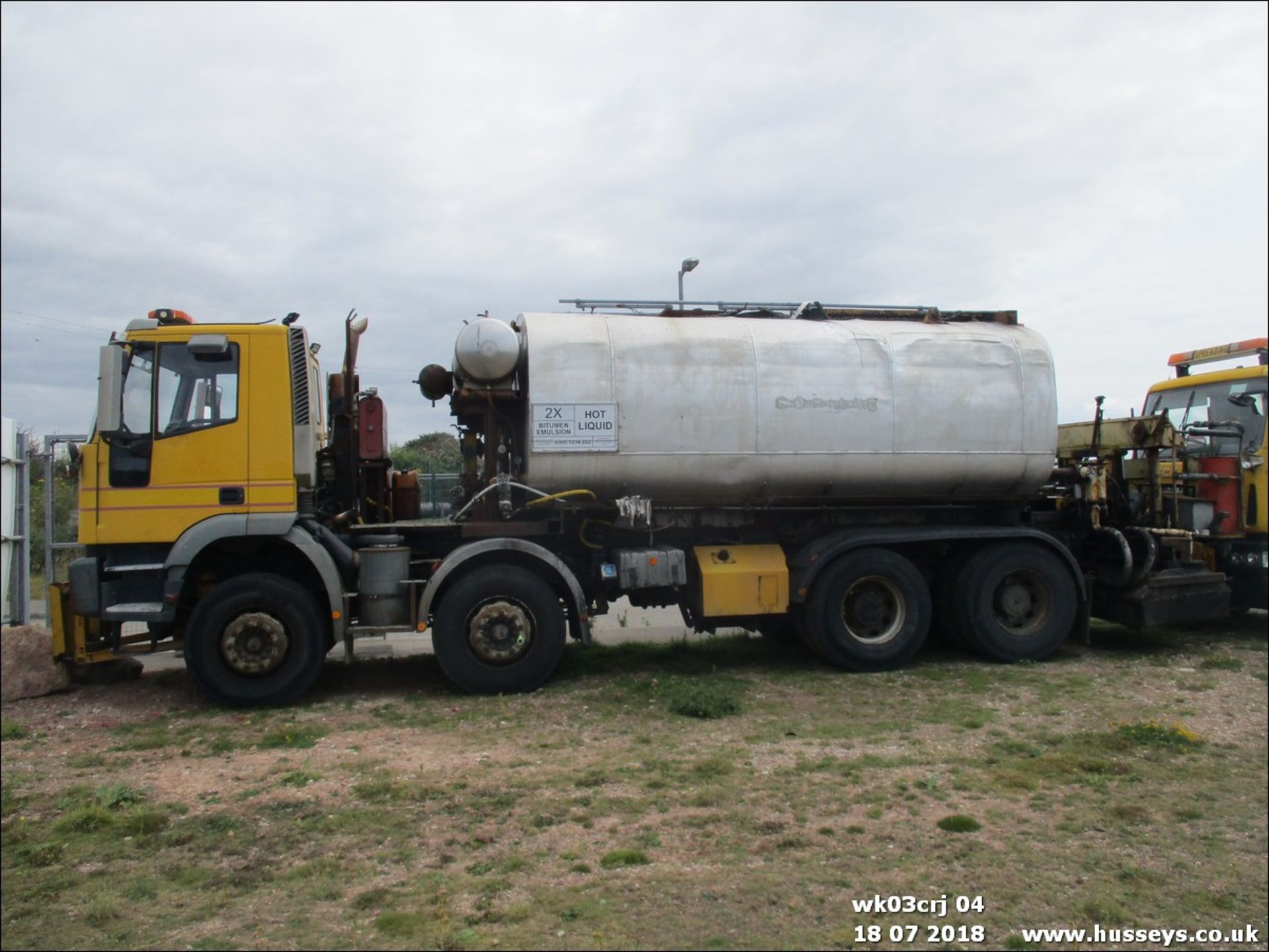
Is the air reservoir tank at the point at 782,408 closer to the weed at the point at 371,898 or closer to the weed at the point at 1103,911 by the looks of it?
the weed at the point at 371,898

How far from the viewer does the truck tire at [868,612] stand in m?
8.95

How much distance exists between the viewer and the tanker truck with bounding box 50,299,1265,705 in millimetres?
7785

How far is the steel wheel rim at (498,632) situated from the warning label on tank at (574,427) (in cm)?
140

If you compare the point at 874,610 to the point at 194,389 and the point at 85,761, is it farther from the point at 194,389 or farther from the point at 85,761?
the point at 85,761

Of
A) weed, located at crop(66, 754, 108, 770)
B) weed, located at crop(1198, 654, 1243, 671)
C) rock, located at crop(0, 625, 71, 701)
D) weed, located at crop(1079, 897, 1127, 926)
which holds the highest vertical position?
rock, located at crop(0, 625, 71, 701)

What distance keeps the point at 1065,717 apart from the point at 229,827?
593cm

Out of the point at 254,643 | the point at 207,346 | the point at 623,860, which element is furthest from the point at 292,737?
the point at 623,860

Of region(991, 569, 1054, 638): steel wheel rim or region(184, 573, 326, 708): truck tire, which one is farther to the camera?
region(991, 569, 1054, 638): steel wheel rim

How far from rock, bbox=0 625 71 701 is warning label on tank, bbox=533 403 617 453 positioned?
4420 mm

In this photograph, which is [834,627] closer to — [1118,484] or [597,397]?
[597,397]

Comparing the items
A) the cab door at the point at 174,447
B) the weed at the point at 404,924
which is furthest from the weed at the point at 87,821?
the cab door at the point at 174,447

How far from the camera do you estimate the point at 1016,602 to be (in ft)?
31.5

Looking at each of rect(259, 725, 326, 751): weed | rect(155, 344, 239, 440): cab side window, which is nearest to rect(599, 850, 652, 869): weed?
rect(259, 725, 326, 751): weed

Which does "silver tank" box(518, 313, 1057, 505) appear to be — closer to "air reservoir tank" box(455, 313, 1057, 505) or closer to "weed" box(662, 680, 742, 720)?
"air reservoir tank" box(455, 313, 1057, 505)
